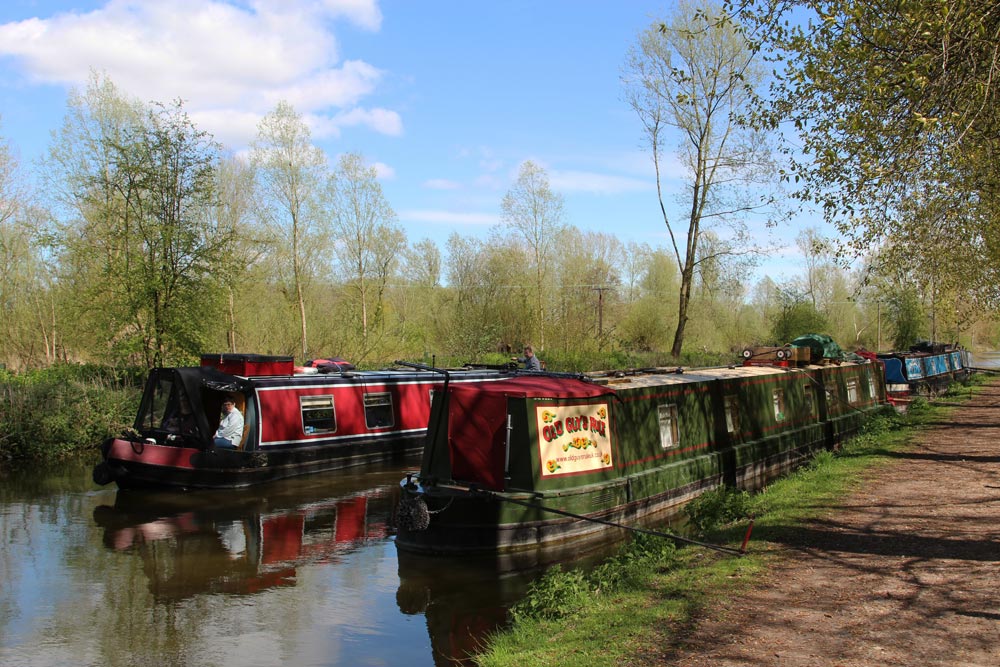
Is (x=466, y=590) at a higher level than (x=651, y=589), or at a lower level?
lower

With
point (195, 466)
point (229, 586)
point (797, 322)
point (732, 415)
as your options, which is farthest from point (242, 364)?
point (797, 322)

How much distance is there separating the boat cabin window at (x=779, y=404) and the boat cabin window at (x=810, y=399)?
1179 millimetres

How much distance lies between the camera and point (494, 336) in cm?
3262

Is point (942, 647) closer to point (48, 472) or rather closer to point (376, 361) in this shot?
point (48, 472)

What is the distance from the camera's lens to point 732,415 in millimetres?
13328

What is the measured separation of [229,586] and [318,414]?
654 cm

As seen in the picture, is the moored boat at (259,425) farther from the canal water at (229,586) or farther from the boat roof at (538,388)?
the boat roof at (538,388)

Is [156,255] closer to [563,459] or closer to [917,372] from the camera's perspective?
[563,459]

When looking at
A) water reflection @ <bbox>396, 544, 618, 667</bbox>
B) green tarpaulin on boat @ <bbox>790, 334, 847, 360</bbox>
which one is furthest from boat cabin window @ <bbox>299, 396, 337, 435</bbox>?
green tarpaulin on boat @ <bbox>790, 334, 847, 360</bbox>

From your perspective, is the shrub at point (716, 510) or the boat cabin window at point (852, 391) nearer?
the shrub at point (716, 510)

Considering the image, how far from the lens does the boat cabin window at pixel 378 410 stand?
52.2ft

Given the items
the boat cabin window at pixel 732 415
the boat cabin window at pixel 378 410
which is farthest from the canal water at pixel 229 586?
the boat cabin window at pixel 732 415

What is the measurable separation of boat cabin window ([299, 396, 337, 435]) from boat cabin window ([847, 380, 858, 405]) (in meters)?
12.0

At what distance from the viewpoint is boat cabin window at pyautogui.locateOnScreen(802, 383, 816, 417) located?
1602 centimetres
